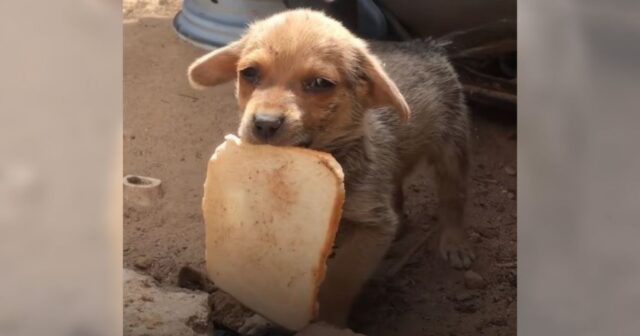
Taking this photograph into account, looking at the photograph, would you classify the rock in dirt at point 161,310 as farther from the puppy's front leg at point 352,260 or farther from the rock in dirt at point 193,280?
the puppy's front leg at point 352,260

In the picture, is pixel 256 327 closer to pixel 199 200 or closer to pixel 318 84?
pixel 318 84

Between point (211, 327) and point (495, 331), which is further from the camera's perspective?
point (495, 331)

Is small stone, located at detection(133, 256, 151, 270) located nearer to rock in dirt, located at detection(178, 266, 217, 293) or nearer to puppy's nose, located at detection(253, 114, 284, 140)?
rock in dirt, located at detection(178, 266, 217, 293)

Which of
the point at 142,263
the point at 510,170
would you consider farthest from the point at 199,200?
the point at 510,170

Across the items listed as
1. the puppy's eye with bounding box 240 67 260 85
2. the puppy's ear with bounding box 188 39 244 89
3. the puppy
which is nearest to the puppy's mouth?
the puppy

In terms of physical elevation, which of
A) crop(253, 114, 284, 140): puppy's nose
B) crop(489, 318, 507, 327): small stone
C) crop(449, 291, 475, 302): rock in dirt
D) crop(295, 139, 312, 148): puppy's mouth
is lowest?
crop(449, 291, 475, 302): rock in dirt

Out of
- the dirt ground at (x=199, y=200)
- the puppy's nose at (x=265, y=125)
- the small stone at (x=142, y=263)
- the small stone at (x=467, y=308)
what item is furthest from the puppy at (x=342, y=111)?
the small stone at (x=142, y=263)
